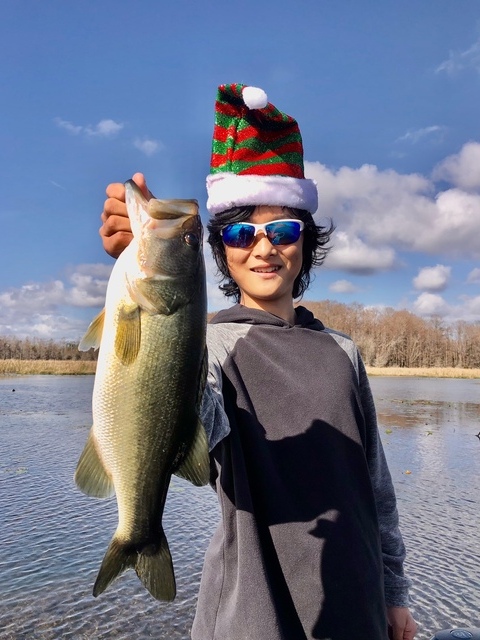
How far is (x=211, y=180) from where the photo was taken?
3.23 m

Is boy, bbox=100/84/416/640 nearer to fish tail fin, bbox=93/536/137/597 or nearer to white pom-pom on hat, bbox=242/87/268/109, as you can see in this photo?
white pom-pom on hat, bbox=242/87/268/109

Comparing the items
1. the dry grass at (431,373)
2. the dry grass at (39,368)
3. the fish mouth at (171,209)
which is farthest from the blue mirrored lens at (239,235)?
the dry grass at (431,373)

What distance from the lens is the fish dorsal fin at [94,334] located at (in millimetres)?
1970

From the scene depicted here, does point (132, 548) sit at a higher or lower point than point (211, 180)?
lower

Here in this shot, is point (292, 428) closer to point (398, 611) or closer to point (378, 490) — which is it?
point (378, 490)

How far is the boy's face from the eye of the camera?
2.85 metres

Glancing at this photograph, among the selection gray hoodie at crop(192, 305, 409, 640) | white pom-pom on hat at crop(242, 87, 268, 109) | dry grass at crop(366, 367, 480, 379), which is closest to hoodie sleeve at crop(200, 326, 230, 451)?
gray hoodie at crop(192, 305, 409, 640)

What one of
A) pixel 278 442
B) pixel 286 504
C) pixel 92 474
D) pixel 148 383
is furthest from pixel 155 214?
pixel 286 504

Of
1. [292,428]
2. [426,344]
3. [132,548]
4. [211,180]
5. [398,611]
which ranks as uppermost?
[426,344]

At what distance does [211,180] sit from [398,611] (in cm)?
244

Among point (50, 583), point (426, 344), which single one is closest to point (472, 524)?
point (50, 583)

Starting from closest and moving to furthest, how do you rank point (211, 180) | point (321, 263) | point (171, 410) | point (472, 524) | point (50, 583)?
point (171, 410)
point (211, 180)
point (321, 263)
point (50, 583)
point (472, 524)

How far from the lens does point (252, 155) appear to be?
10.4 ft

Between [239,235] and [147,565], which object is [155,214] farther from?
[147,565]
